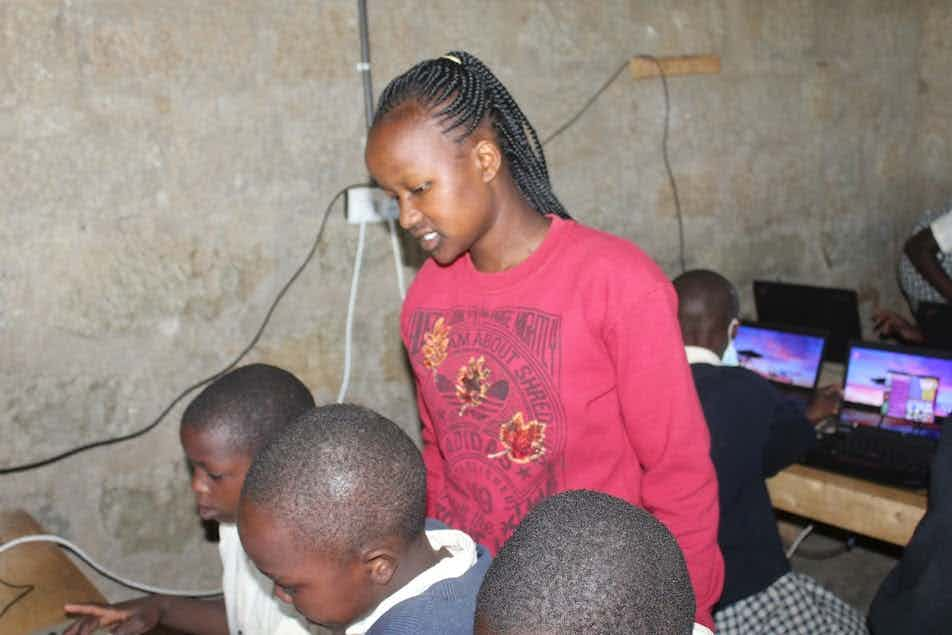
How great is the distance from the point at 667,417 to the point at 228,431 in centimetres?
78

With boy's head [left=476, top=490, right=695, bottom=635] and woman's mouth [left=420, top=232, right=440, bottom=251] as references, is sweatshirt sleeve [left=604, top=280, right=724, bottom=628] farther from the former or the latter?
boy's head [left=476, top=490, right=695, bottom=635]

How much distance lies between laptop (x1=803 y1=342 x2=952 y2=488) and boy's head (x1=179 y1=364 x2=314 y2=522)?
154 centimetres

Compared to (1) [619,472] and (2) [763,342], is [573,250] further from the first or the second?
(2) [763,342]

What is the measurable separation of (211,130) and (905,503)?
198cm

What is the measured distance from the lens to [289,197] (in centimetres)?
262

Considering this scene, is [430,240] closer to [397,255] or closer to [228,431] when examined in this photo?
[228,431]

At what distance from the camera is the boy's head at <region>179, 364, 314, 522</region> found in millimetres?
1669

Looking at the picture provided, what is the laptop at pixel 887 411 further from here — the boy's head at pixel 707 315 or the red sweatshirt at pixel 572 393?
the red sweatshirt at pixel 572 393

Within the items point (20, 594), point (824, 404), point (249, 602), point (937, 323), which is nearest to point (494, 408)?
point (249, 602)

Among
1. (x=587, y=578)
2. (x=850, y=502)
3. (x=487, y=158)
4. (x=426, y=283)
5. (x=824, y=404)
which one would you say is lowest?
(x=850, y=502)

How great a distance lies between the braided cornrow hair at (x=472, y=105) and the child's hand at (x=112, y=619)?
3.54 ft

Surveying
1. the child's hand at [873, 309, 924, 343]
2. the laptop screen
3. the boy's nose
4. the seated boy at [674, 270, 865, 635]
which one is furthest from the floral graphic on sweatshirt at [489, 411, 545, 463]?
the child's hand at [873, 309, 924, 343]

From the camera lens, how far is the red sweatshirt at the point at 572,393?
4.63ft

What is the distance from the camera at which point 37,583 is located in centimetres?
196
